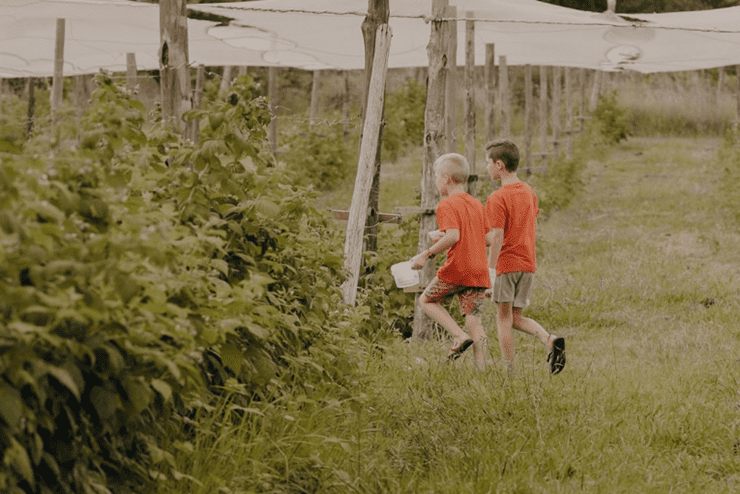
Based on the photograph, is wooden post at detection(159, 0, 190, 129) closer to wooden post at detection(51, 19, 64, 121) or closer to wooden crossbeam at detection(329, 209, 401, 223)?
wooden crossbeam at detection(329, 209, 401, 223)

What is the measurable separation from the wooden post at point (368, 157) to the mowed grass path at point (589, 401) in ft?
2.30

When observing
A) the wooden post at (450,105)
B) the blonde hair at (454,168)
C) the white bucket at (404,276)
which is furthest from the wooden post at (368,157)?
the wooden post at (450,105)

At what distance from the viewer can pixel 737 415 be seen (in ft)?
15.4

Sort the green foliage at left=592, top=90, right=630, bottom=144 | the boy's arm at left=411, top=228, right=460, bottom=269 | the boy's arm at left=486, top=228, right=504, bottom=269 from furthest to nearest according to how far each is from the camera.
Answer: the green foliage at left=592, top=90, right=630, bottom=144 < the boy's arm at left=486, top=228, right=504, bottom=269 < the boy's arm at left=411, top=228, right=460, bottom=269

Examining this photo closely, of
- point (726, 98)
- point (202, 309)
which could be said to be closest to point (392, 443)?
point (202, 309)

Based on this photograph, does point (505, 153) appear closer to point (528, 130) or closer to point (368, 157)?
point (368, 157)

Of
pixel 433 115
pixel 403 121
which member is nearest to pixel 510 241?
pixel 433 115

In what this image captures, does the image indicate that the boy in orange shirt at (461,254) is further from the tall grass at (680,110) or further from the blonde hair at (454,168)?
the tall grass at (680,110)

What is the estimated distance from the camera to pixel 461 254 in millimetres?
5469

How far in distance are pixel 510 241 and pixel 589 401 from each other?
3.90 ft

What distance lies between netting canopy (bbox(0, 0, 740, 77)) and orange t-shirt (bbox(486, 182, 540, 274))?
2.32 meters

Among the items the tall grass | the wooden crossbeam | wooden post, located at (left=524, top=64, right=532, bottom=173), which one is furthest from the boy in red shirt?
the tall grass

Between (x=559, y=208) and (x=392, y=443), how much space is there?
38.0 feet

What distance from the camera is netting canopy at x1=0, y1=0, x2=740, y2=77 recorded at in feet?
27.2
